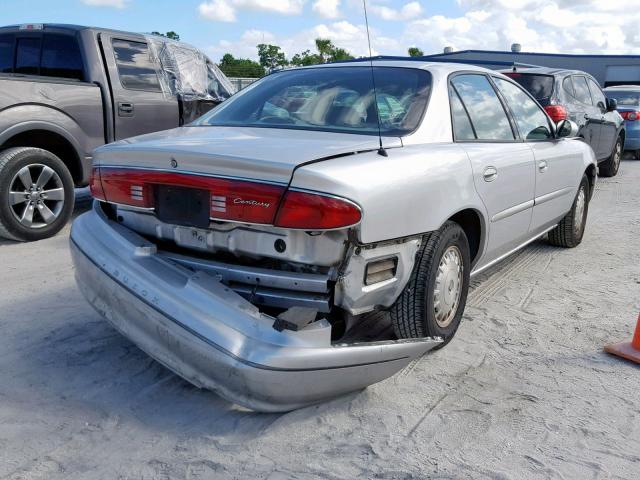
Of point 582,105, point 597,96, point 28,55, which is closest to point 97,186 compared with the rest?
point 28,55

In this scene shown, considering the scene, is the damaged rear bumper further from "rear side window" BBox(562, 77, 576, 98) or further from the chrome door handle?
"rear side window" BBox(562, 77, 576, 98)

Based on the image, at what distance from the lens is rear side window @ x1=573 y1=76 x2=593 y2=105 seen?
30.6 ft

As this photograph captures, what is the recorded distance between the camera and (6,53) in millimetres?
6758

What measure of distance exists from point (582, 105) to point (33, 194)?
24.9 feet

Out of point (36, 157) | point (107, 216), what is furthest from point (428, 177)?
point (36, 157)

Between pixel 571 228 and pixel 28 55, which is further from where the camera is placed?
pixel 28 55

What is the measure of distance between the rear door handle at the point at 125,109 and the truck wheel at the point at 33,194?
3.03 ft

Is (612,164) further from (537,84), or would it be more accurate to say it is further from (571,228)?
(571,228)

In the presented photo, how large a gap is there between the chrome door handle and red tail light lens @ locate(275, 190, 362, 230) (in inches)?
54.6

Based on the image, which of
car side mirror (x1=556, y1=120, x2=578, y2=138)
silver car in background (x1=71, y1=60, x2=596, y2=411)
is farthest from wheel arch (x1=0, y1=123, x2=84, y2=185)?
car side mirror (x1=556, y1=120, x2=578, y2=138)

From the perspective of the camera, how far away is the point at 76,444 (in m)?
2.58

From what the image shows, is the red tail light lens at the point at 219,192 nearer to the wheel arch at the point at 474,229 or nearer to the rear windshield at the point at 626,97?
the wheel arch at the point at 474,229

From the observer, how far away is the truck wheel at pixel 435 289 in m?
3.12

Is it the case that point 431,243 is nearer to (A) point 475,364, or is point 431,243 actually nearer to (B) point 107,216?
(A) point 475,364
